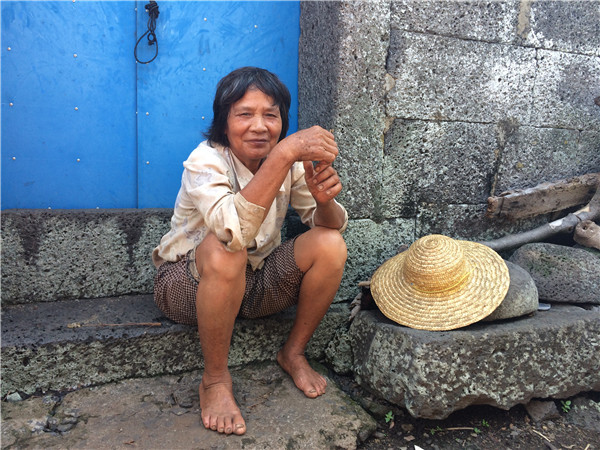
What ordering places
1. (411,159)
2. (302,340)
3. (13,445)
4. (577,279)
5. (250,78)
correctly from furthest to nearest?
(411,159)
(577,279)
(302,340)
(250,78)
(13,445)

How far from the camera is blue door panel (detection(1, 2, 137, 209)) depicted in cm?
243

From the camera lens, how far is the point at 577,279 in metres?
2.52

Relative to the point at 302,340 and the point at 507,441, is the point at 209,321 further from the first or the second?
the point at 507,441

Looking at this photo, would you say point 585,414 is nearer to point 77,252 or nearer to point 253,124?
point 253,124

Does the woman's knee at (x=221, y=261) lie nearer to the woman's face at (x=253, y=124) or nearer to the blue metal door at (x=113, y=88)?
the woman's face at (x=253, y=124)

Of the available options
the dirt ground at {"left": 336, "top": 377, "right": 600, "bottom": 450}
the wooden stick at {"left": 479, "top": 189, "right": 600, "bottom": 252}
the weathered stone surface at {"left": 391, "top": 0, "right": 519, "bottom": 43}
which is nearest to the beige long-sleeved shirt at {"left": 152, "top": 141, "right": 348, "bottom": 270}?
the dirt ground at {"left": 336, "top": 377, "right": 600, "bottom": 450}

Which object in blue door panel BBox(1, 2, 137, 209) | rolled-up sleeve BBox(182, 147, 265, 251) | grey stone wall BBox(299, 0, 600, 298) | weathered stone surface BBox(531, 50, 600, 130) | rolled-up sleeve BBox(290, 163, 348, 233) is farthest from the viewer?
weathered stone surface BBox(531, 50, 600, 130)

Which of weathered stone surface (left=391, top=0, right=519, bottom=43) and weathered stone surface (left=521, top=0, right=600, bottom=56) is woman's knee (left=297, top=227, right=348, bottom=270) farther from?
weathered stone surface (left=521, top=0, right=600, bottom=56)

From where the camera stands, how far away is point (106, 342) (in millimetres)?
2109

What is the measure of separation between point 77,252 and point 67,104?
31.0 inches

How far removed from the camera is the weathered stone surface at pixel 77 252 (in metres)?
2.38

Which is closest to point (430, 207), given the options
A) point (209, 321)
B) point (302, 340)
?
point (302, 340)

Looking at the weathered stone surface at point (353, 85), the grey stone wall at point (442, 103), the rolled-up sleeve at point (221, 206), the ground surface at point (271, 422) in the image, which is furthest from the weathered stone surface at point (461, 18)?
the ground surface at point (271, 422)

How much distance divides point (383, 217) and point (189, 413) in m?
1.46
